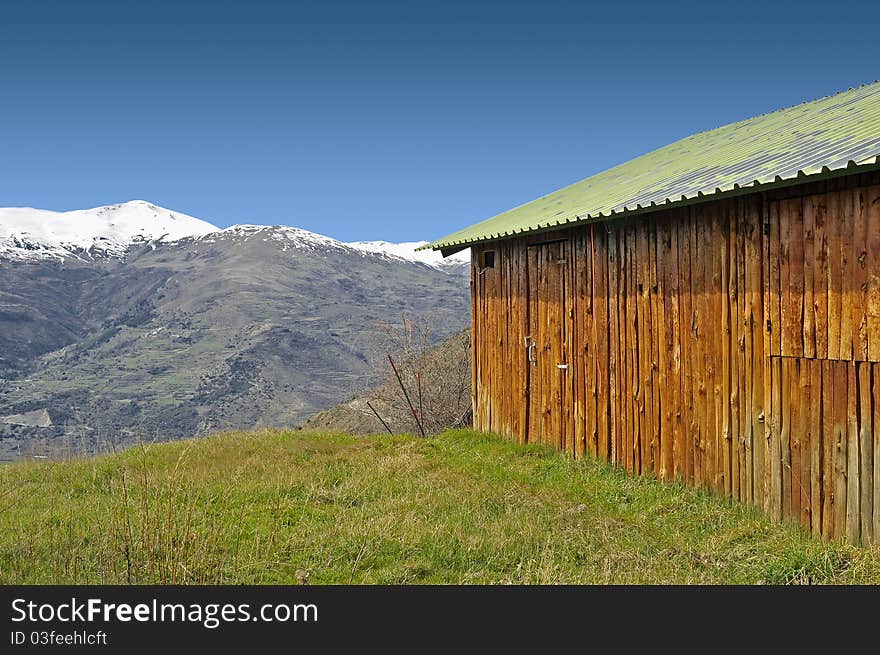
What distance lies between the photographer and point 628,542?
6129mm

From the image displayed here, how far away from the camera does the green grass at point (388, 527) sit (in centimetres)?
514

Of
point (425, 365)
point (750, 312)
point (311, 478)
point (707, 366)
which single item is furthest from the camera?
point (425, 365)

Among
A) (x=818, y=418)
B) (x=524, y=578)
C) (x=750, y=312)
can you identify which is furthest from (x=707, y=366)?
(x=524, y=578)

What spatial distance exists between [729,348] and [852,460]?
1.68 meters

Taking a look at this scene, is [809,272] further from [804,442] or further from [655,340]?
[655,340]

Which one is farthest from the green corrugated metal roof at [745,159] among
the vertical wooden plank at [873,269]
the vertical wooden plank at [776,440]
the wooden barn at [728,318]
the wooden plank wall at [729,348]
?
the vertical wooden plank at [776,440]

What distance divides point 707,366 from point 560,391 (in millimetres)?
3003

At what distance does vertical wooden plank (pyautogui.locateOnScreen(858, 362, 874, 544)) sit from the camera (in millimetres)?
5512

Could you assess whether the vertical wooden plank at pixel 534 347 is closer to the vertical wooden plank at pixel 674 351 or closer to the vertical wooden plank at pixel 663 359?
the vertical wooden plank at pixel 663 359

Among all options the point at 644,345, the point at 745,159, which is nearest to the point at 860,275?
the point at 745,159

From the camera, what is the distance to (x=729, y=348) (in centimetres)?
704

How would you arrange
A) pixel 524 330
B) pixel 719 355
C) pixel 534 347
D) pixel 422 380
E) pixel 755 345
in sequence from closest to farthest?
pixel 755 345 → pixel 719 355 → pixel 534 347 → pixel 524 330 → pixel 422 380

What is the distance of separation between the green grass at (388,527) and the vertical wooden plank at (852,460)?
21 cm

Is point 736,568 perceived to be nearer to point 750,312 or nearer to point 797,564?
point 797,564
